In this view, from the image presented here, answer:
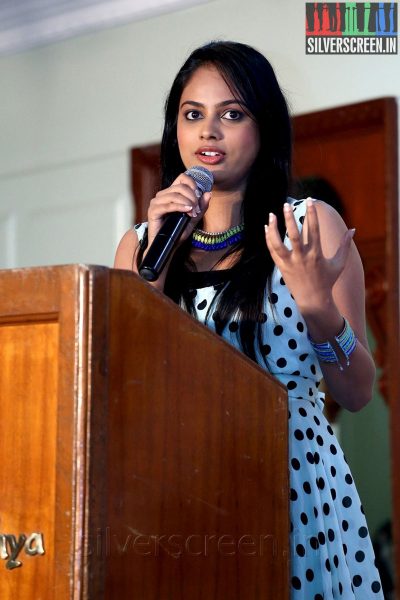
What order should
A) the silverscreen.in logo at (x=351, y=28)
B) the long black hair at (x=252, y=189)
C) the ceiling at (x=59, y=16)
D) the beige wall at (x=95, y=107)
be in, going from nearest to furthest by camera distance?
the long black hair at (x=252, y=189) → the silverscreen.in logo at (x=351, y=28) → the beige wall at (x=95, y=107) → the ceiling at (x=59, y=16)

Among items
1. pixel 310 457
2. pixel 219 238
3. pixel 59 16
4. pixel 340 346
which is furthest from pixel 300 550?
pixel 59 16

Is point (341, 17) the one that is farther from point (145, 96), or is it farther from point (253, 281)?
point (253, 281)

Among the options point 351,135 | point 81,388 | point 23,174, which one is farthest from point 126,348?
point 23,174

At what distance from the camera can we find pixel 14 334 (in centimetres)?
108

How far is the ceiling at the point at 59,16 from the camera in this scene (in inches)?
176

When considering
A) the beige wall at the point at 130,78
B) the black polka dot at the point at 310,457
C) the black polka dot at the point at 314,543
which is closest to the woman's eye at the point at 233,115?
the black polka dot at the point at 310,457

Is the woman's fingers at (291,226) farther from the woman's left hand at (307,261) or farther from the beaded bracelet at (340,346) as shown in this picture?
the beaded bracelet at (340,346)

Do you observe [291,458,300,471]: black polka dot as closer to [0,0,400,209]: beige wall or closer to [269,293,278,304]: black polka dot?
[269,293,278,304]: black polka dot

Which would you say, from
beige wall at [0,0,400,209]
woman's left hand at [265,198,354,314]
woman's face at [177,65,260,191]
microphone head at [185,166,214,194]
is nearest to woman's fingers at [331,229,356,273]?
woman's left hand at [265,198,354,314]

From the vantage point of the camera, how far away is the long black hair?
5.04ft

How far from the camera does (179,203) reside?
1434mm

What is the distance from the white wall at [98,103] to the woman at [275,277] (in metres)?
2.27

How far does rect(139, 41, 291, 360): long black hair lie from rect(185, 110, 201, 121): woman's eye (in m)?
0.06

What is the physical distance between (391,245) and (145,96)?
1277 millimetres
